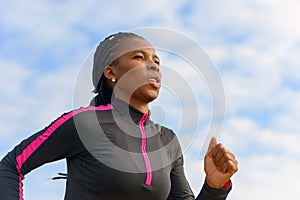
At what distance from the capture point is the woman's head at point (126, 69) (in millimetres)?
4652

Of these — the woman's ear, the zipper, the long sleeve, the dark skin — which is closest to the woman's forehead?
the dark skin

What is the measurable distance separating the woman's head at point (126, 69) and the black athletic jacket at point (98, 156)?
169mm

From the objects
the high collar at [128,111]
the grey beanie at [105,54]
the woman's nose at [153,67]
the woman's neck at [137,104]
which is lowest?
the high collar at [128,111]

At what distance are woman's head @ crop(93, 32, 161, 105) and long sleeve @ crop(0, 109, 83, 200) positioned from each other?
2.07ft

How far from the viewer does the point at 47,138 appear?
423 cm

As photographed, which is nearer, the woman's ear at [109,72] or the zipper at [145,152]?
the zipper at [145,152]

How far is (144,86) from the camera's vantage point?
15.2 ft

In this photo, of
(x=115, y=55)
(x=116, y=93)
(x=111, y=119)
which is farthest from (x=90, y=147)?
(x=115, y=55)

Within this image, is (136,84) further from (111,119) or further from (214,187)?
(214,187)

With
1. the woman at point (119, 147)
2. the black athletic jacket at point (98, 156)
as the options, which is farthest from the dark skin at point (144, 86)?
the black athletic jacket at point (98, 156)

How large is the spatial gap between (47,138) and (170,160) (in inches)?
44.9

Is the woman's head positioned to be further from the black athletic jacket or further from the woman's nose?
the black athletic jacket

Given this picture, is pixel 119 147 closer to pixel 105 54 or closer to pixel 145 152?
pixel 145 152

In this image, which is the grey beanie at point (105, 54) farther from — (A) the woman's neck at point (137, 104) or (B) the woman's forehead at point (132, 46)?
(A) the woman's neck at point (137, 104)
